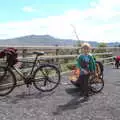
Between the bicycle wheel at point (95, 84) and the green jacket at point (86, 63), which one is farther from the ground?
the green jacket at point (86, 63)

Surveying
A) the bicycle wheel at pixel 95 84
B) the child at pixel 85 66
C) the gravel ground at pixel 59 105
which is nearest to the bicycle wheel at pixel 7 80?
the gravel ground at pixel 59 105

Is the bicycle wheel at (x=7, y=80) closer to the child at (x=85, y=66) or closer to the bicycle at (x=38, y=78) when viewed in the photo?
the bicycle at (x=38, y=78)

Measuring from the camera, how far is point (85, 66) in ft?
30.9

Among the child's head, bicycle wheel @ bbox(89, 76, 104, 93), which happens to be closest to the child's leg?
bicycle wheel @ bbox(89, 76, 104, 93)

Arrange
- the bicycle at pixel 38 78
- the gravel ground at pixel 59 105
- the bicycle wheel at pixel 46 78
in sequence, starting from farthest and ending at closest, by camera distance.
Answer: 1. the bicycle wheel at pixel 46 78
2. the bicycle at pixel 38 78
3. the gravel ground at pixel 59 105

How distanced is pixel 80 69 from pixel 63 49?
683 centimetres

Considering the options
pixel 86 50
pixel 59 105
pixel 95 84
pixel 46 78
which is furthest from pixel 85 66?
pixel 59 105

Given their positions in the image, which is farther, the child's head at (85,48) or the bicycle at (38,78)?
the bicycle at (38,78)

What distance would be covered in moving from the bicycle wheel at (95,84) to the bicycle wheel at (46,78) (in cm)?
84

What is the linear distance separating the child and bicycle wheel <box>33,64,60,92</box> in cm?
79

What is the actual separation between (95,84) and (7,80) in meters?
2.07

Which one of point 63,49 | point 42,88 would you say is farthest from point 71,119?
point 63,49

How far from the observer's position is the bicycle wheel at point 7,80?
9336mm

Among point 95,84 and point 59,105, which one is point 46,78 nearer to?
point 95,84
